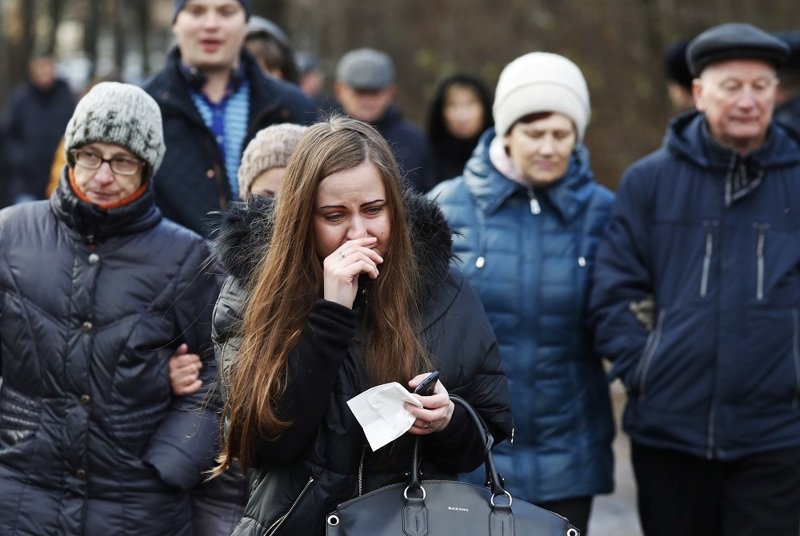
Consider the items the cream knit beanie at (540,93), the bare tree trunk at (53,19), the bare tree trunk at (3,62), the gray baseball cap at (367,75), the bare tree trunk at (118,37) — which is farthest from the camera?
the bare tree trunk at (3,62)

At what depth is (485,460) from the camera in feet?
12.4

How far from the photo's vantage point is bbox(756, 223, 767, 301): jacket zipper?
560cm

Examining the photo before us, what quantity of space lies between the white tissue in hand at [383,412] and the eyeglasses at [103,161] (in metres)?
1.52

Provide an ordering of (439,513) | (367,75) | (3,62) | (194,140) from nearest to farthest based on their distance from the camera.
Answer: (439,513), (194,140), (367,75), (3,62)

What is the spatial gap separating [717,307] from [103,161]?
237 cm

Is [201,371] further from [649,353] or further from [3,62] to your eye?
[3,62]

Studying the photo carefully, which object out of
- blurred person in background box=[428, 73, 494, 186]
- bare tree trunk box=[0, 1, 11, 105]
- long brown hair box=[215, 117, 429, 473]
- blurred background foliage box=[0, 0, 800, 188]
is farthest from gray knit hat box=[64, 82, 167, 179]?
bare tree trunk box=[0, 1, 11, 105]

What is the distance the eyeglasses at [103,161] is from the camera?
482cm

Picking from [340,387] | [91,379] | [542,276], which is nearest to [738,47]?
[542,276]

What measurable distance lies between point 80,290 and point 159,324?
10.6 inches

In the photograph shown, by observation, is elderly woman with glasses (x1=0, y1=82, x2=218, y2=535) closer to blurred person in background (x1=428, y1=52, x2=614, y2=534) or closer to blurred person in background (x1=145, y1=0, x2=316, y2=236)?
blurred person in background (x1=145, y1=0, x2=316, y2=236)

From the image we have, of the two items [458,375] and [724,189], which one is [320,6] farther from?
[458,375]

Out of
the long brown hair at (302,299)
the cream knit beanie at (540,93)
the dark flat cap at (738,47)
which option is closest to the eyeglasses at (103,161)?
the long brown hair at (302,299)

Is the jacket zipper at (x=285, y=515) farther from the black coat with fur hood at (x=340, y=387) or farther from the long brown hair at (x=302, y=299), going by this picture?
the long brown hair at (x=302, y=299)
